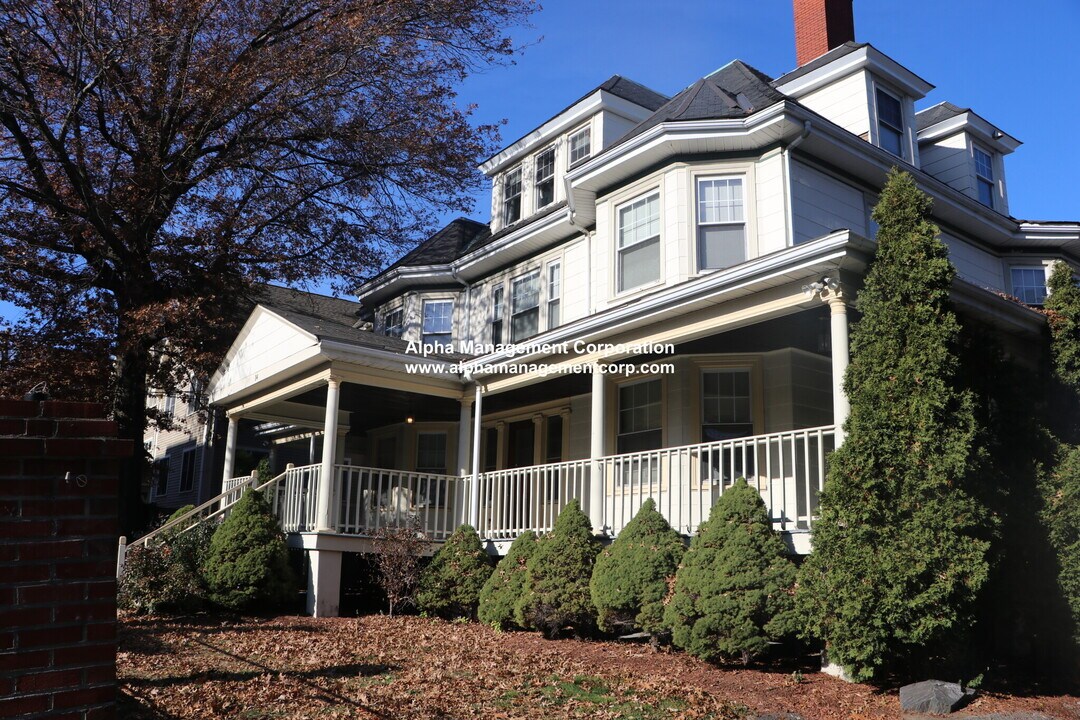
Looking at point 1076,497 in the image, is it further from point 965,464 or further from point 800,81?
point 800,81

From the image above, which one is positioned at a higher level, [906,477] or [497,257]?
[497,257]

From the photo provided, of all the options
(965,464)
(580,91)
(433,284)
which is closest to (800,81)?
(580,91)

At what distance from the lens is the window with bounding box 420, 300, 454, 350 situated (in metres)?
18.5

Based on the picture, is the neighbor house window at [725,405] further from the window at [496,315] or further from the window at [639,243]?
the window at [496,315]

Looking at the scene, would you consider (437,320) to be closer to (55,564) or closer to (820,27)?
(820,27)

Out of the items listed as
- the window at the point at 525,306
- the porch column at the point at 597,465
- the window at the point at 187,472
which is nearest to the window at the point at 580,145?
the window at the point at 525,306

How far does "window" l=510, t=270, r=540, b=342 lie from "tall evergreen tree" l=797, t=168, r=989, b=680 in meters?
8.65

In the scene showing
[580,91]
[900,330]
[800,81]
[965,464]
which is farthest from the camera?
[580,91]

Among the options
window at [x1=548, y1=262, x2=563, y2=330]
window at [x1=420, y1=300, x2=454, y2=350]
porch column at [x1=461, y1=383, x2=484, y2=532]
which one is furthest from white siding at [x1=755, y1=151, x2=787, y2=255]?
window at [x1=420, y1=300, x2=454, y2=350]

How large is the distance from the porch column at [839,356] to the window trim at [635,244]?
425 cm

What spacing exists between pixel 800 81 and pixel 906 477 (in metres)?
10.0

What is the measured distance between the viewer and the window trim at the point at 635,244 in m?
12.9

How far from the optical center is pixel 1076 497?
7910 millimetres

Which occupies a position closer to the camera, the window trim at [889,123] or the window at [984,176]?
the window trim at [889,123]
